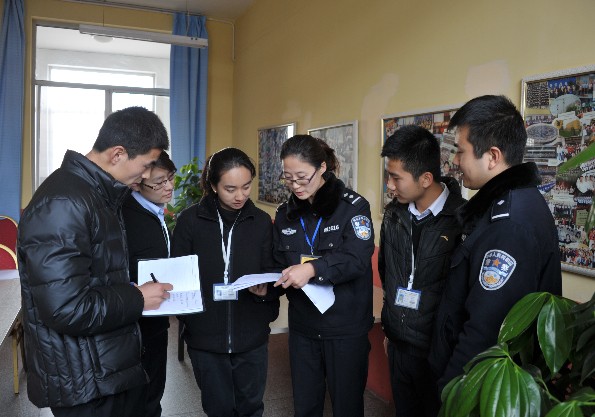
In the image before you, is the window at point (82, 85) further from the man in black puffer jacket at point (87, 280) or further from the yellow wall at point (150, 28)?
the man in black puffer jacket at point (87, 280)

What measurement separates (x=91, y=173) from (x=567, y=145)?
1744 mm

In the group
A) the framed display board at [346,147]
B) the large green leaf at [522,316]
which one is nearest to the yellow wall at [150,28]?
the framed display board at [346,147]

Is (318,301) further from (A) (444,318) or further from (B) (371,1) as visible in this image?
(B) (371,1)

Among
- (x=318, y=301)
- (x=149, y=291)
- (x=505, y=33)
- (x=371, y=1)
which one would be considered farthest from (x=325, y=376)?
(x=371, y=1)

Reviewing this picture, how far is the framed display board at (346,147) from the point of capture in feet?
11.1

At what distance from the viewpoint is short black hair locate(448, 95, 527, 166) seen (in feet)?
4.02

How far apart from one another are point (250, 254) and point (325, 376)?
1.79 feet

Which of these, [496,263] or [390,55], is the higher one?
[390,55]

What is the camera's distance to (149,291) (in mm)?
1411

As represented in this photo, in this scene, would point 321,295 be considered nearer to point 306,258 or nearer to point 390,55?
point 306,258

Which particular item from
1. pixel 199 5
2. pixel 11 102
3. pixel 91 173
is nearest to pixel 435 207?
pixel 91 173

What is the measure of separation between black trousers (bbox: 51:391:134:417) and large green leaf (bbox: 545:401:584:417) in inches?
44.9

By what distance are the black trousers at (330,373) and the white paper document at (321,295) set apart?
0.50 feet

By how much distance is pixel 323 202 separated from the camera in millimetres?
1722
